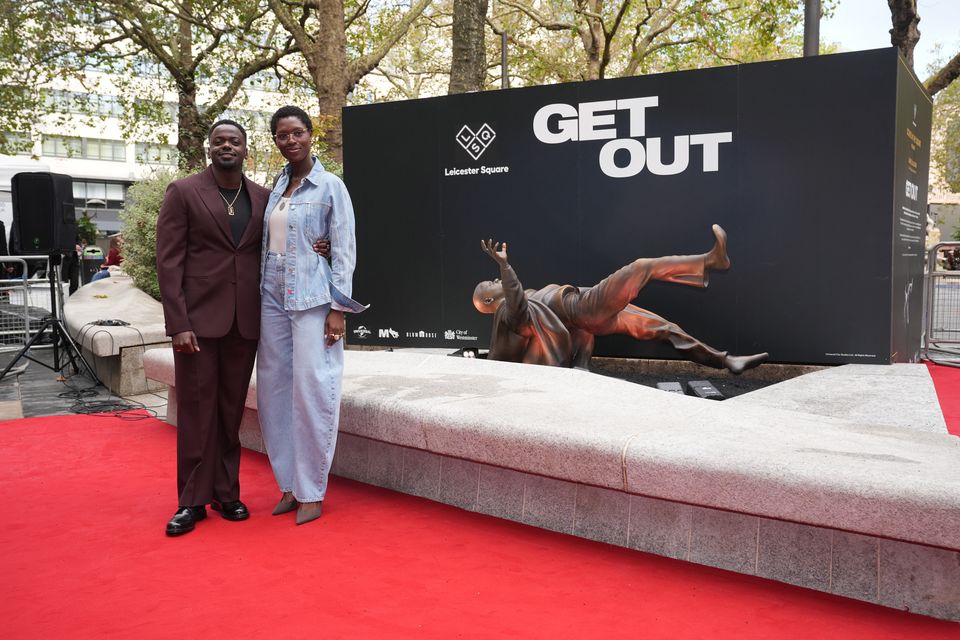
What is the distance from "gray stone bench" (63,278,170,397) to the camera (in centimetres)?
824

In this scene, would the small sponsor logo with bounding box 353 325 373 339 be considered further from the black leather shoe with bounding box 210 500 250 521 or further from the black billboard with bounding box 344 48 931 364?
the black leather shoe with bounding box 210 500 250 521

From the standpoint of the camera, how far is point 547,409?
409 cm

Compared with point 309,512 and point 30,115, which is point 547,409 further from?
point 30,115

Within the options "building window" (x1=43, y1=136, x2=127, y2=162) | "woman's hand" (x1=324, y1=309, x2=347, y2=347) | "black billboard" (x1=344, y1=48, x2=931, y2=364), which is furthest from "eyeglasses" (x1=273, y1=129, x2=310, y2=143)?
"building window" (x1=43, y1=136, x2=127, y2=162)

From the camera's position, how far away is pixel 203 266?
13.2ft

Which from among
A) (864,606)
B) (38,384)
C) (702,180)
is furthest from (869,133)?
(38,384)

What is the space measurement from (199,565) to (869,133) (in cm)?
643

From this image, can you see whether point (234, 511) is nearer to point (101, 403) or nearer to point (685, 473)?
point (685, 473)

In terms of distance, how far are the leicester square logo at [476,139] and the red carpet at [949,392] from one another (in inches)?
191

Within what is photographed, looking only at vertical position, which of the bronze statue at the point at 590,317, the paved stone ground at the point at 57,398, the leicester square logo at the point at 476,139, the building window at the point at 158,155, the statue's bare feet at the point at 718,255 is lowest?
the paved stone ground at the point at 57,398

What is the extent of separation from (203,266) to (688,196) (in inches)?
196

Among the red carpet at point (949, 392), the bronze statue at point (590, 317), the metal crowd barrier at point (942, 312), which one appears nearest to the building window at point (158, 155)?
the bronze statue at point (590, 317)

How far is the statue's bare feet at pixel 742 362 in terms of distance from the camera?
24.3 ft

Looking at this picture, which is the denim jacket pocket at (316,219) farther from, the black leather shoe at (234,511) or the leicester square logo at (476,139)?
the leicester square logo at (476,139)
